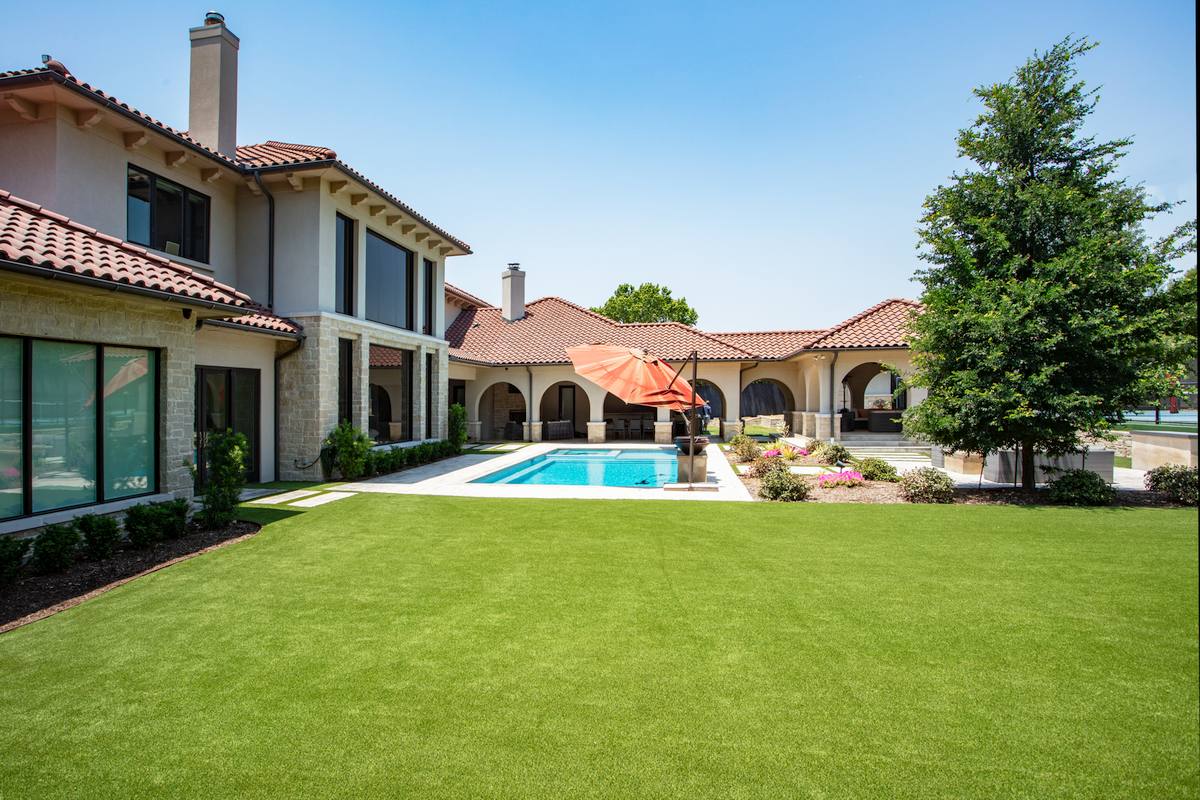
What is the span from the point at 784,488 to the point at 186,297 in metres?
10.4

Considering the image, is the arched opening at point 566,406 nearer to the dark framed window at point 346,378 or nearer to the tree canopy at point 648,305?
the dark framed window at point 346,378

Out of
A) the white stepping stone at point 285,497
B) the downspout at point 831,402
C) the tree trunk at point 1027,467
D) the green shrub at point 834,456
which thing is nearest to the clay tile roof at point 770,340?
the downspout at point 831,402

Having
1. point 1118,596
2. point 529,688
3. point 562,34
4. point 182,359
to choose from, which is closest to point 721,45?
point 562,34

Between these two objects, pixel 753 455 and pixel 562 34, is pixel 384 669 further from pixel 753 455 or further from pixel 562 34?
pixel 753 455

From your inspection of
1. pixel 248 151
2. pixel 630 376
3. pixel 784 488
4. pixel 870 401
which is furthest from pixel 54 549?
pixel 870 401

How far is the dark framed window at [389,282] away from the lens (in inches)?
680

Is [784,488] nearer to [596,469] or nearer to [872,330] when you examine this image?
[596,469]

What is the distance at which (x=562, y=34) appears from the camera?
7082 mm

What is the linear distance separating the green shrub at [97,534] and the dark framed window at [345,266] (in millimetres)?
8755

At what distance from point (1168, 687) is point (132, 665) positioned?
25.6 feet

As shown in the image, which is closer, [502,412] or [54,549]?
[54,549]

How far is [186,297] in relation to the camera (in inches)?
347

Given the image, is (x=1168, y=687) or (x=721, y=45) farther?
(x=721, y=45)

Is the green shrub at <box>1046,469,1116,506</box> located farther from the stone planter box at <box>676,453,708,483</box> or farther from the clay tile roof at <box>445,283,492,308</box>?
the clay tile roof at <box>445,283,492,308</box>
